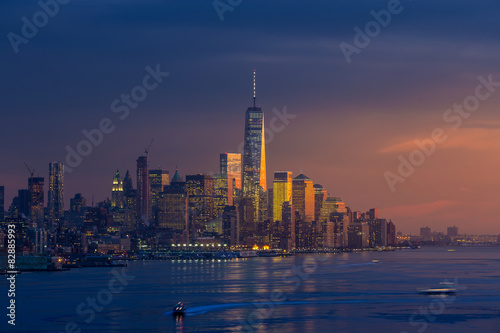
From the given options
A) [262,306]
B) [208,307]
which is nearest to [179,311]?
[208,307]

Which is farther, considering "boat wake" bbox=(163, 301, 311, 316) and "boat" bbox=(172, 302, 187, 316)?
"boat wake" bbox=(163, 301, 311, 316)

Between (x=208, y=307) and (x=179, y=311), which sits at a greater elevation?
(x=179, y=311)

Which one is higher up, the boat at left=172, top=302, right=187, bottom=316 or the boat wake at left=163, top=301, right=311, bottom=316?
the boat at left=172, top=302, right=187, bottom=316

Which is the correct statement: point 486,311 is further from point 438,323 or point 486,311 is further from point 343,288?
point 343,288

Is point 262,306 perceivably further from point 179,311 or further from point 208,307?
point 179,311

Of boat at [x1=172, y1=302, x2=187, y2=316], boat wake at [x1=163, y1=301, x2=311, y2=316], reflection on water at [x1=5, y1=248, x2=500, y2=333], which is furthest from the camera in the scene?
boat wake at [x1=163, y1=301, x2=311, y2=316]

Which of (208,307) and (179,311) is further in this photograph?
(208,307)

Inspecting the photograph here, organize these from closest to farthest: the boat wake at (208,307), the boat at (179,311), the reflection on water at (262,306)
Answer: the reflection on water at (262,306)
the boat at (179,311)
the boat wake at (208,307)

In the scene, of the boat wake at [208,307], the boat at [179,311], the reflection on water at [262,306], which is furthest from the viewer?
the boat wake at [208,307]

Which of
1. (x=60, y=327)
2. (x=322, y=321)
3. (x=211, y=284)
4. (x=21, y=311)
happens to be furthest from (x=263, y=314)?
(x=211, y=284)

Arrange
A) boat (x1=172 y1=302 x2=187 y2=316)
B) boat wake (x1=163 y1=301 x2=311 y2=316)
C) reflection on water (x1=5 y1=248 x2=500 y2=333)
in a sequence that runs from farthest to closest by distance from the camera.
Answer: boat wake (x1=163 y1=301 x2=311 y2=316) → boat (x1=172 y1=302 x2=187 y2=316) → reflection on water (x1=5 y1=248 x2=500 y2=333)

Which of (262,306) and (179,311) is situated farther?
(262,306)
